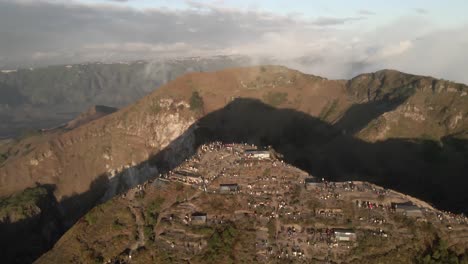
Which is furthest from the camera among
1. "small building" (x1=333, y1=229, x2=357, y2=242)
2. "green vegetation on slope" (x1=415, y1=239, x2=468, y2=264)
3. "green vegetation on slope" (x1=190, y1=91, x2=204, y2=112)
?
"green vegetation on slope" (x1=190, y1=91, x2=204, y2=112)

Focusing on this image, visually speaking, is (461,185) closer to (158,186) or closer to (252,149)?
(252,149)

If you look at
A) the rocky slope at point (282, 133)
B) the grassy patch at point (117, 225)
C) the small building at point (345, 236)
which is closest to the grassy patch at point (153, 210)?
the grassy patch at point (117, 225)

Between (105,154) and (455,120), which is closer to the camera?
(455,120)

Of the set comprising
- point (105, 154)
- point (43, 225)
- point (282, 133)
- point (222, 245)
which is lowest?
point (43, 225)

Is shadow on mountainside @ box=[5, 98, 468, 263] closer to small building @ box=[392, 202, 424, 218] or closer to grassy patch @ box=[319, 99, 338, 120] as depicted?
grassy patch @ box=[319, 99, 338, 120]

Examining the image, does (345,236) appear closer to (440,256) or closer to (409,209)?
(409,209)

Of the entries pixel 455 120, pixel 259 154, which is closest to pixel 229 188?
pixel 259 154

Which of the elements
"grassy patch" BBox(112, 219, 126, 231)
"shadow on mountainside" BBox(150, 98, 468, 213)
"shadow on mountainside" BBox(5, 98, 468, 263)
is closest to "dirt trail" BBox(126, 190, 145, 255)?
"grassy patch" BBox(112, 219, 126, 231)

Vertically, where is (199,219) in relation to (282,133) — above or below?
below
